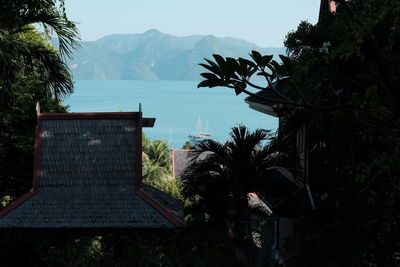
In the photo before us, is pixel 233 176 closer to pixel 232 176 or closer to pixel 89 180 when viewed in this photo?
pixel 232 176

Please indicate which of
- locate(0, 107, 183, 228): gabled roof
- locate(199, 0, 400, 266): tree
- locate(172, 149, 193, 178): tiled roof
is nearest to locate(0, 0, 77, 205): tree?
locate(0, 107, 183, 228): gabled roof

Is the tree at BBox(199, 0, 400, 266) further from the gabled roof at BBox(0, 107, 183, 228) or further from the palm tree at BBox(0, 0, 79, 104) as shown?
the palm tree at BBox(0, 0, 79, 104)

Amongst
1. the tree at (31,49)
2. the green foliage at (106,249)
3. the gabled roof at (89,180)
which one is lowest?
the green foliage at (106,249)

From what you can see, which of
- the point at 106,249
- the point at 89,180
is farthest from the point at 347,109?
the point at 89,180

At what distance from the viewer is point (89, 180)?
13.7m

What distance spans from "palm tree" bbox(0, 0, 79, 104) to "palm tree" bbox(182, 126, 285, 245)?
420 centimetres

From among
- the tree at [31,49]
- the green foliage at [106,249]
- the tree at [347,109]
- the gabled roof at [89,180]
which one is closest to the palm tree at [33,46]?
the tree at [31,49]

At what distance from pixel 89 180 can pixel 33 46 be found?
366 cm

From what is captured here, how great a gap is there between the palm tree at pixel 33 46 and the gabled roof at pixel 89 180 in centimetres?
110

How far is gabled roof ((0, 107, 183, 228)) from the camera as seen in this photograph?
1287 cm

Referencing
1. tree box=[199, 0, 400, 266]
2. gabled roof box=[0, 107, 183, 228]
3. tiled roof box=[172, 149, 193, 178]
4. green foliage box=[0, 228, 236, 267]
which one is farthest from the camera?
tiled roof box=[172, 149, 193, 178]

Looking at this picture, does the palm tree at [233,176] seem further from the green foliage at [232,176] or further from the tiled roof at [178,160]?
the tiled roof at [178,160]

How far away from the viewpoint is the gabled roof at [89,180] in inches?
507

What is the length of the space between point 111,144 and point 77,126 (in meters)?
1.09
